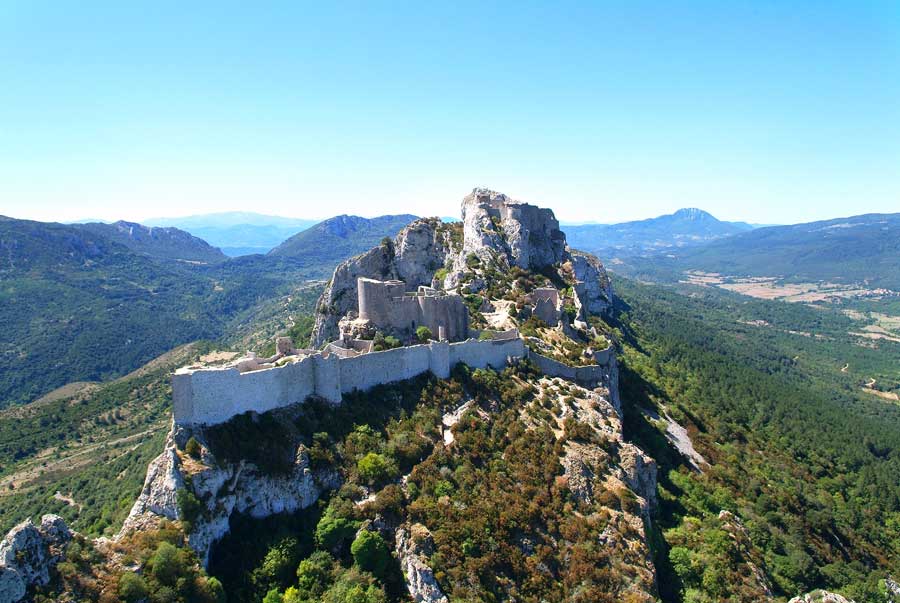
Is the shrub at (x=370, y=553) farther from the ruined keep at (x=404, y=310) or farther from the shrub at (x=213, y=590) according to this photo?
the ruined keep at (x=404, y=310)

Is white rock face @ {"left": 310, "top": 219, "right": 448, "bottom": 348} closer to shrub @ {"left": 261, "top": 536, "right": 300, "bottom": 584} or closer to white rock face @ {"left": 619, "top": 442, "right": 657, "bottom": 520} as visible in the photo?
white rock face @ {"left": 619, "top": 442, "right": 657, "bottom": 520}

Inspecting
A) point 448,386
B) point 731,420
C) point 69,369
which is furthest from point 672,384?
point 69,369

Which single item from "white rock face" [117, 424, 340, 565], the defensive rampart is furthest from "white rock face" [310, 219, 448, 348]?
"white rock face" [117, 424, 340, 565]

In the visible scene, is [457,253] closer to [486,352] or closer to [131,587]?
[486,352]

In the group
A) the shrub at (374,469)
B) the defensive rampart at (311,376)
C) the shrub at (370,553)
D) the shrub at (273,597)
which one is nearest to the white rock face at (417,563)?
the shrub at (370,553)

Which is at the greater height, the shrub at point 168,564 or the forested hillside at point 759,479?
the shrub at point 168,564

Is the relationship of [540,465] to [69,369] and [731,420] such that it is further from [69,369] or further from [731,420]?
[69,369]

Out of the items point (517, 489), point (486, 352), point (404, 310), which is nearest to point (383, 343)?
point (404, 310)
